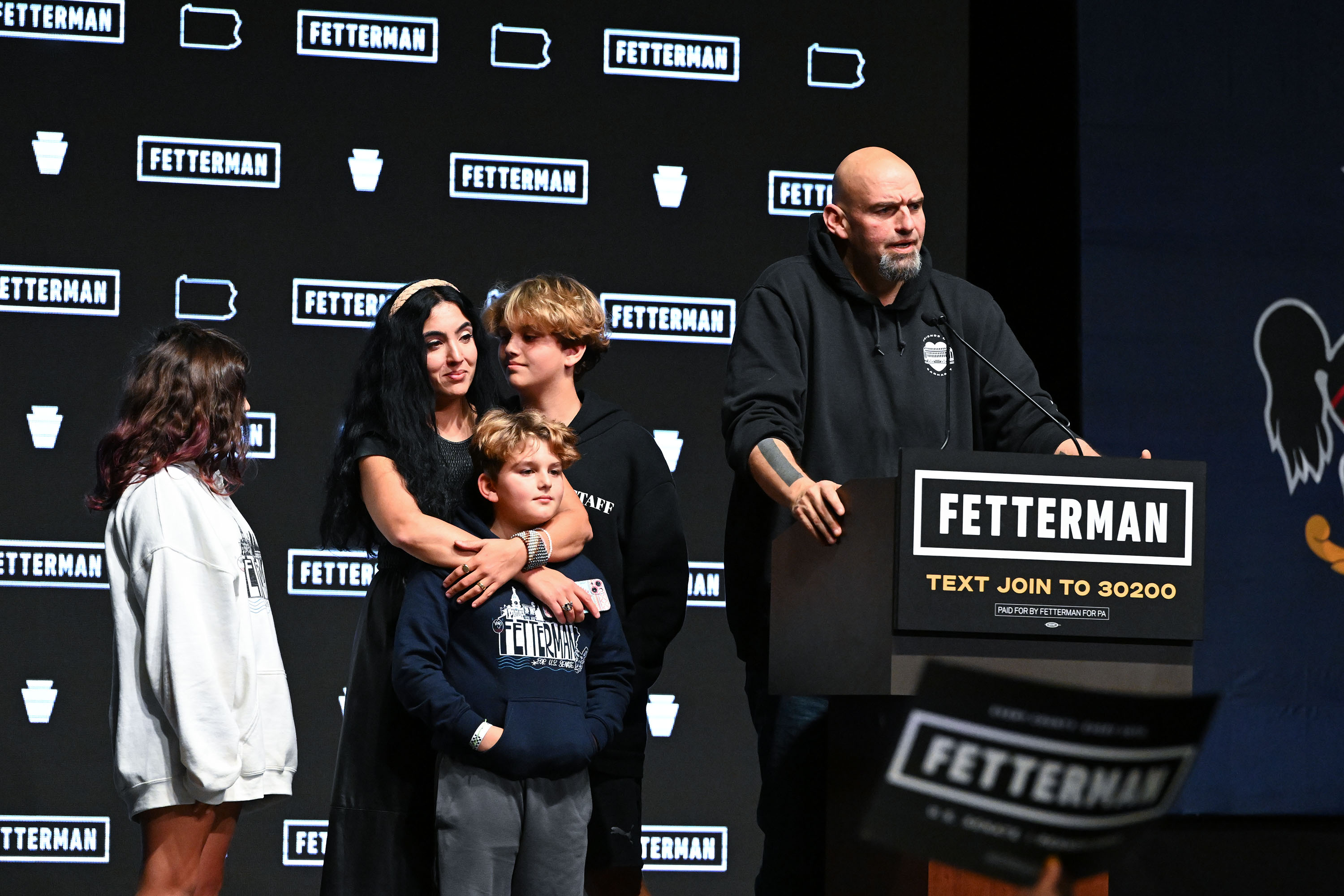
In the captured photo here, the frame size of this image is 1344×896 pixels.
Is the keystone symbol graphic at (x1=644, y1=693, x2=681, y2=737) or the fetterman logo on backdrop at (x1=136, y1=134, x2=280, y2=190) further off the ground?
the fetterman logo on backdrop at (x1=136, y1=134, x2=280, y2=190)

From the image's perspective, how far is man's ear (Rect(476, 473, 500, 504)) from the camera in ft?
8.21

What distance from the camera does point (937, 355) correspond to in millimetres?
2541

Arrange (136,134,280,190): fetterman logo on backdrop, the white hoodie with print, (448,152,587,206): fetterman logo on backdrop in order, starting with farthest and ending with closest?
(448,152,587,206): fetterman logo on backdrop → (136,134,280,190): fetterman logo on backdrop → the white hoodie with print

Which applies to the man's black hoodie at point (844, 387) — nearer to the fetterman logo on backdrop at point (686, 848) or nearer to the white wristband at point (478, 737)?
the white wristband at point (478, 737)

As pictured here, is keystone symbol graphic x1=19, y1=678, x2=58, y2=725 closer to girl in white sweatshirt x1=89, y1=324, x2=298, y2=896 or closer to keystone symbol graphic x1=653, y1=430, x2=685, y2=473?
girl in white sweatshirt x1=89, y1=324, x2=298, y2=896

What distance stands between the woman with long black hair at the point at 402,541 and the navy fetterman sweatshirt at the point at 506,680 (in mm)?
39

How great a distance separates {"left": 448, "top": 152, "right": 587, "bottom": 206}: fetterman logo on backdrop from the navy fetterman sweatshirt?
6.23ft

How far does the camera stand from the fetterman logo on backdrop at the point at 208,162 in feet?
13.2

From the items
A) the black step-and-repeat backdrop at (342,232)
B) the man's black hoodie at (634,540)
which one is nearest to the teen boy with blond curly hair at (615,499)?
the man's black hoodie at (634,540)

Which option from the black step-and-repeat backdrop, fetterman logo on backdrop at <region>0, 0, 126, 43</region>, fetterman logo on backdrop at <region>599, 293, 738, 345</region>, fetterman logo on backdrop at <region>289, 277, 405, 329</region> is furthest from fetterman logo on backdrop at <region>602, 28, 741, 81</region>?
fetterman logo on backdrop at <region>0, 0, 126, 43</region>

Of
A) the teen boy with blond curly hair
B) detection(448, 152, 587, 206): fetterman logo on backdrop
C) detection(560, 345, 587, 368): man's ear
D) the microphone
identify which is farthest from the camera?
detection(448, 152, 587, 206): fetterman logo on backdrop

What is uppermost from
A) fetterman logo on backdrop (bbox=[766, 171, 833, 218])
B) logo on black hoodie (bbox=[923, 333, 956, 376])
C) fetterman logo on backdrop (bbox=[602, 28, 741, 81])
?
fetterman logo on backdrop (bbox=[602, 28, 741, 81])

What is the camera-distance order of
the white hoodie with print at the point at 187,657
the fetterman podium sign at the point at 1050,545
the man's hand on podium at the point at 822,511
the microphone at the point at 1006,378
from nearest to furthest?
1. the fetterman podium sign at the point at 1050,545
2. the man's hand on podium at the point at 822,511
3. the microphone at the point at 1006,378
4. the white hoodie with print at the point at 187,657

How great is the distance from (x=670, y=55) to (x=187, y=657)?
2.53 m
